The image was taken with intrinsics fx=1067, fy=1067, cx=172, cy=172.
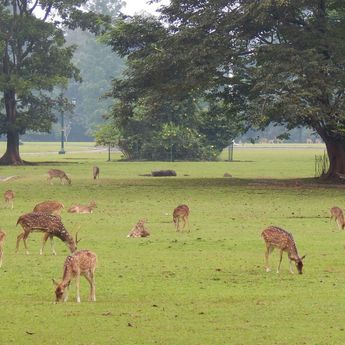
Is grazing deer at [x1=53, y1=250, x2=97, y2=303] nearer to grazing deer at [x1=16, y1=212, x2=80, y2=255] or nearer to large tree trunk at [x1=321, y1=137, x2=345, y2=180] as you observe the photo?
grazing deer at [x1=16, y1=212, x2=80, y2=255]

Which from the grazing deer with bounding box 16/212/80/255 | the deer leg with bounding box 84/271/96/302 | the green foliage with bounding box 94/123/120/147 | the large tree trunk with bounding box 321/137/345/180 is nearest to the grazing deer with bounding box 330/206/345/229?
the grazing deer with bounding box 16/212/80/255

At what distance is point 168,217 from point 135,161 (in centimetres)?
4699

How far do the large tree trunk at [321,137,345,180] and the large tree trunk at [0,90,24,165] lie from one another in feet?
86.3

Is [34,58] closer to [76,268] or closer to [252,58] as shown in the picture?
[252,58]

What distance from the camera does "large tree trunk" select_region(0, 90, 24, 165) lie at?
A: 216ft

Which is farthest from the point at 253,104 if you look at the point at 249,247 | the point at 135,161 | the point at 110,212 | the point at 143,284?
the point at 135,161

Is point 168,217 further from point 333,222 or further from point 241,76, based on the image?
point 241,76

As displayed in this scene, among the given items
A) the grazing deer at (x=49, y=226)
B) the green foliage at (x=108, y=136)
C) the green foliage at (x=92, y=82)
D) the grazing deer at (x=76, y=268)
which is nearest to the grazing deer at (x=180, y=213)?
the grazing deer at (x=49, y=226)

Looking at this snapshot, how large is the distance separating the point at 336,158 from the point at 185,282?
28.0 metres

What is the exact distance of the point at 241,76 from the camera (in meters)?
44.8

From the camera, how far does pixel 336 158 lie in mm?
44094

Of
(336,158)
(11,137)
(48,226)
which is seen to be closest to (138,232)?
(48,226)

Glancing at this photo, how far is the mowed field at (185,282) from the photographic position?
13.0 m

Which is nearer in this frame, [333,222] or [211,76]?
[333,222]
